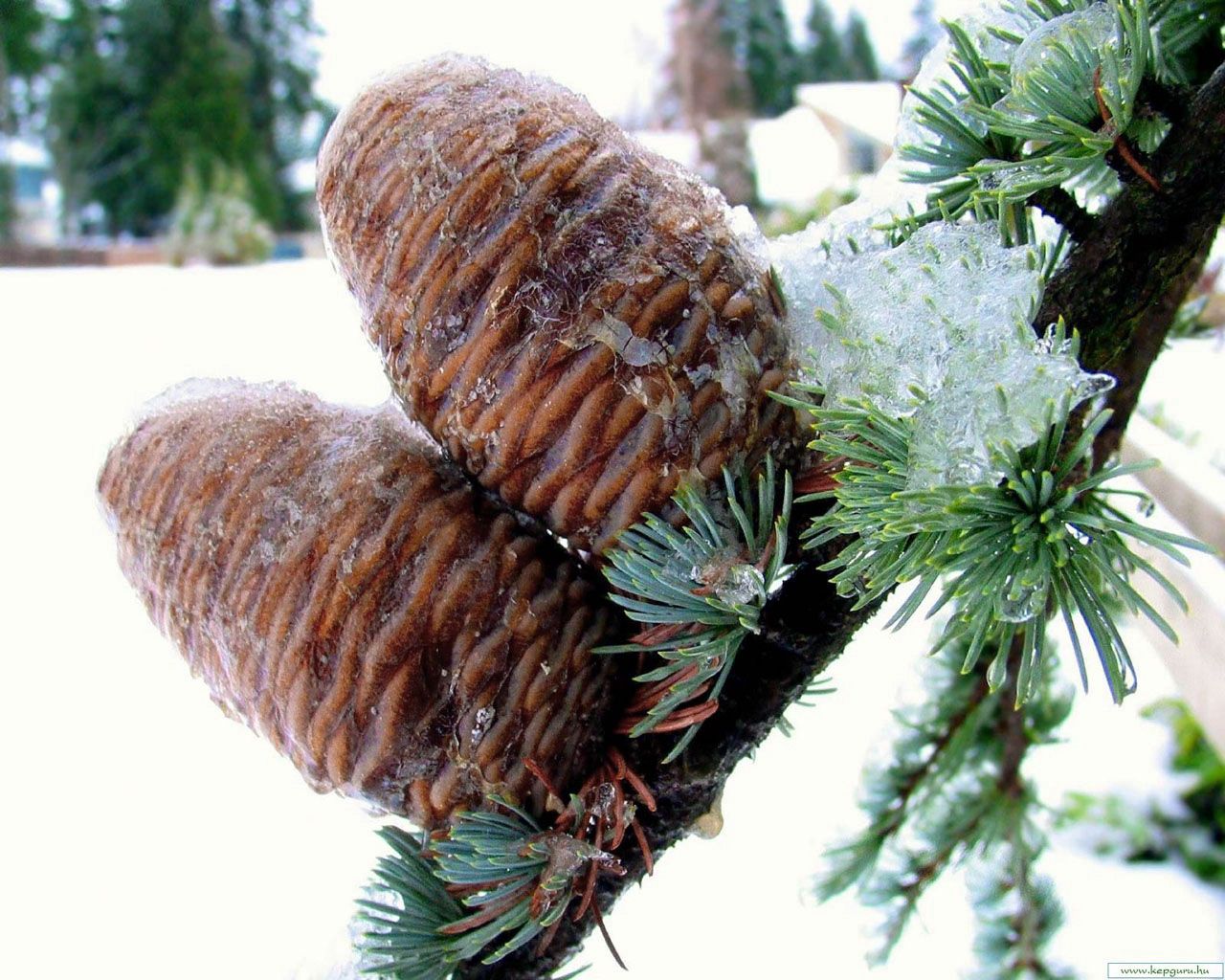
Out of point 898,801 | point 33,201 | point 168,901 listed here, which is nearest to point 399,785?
point 898,801

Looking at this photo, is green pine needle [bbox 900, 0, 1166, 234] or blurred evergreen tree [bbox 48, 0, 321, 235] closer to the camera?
green pine needle [bbox 900, 0, 1166, 234]

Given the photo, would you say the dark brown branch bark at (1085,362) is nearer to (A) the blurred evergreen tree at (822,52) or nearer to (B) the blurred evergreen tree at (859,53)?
(A) the blurred evergreen tree at (822,52)

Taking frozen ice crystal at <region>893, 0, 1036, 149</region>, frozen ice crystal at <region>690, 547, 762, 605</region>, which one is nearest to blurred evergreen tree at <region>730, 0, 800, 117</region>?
frozen ice crystal at <region>893, 0, 1036, 149</region>

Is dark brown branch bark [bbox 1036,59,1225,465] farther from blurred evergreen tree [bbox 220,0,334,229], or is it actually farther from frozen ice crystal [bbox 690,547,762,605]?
blurred evergreen tree [bbox 220,0,334,229]

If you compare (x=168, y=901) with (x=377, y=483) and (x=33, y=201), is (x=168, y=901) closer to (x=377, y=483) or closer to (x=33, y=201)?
(x=377, y=483)

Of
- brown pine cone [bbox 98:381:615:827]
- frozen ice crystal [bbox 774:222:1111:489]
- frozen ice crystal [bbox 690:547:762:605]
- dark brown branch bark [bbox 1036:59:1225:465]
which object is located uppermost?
dark brown branch bark [bbox 1036:59:1225:465]

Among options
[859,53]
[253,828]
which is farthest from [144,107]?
[253,828]

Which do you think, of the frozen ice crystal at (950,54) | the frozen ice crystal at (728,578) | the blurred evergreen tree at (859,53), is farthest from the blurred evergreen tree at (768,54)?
the frozen ice crystal at (728,578)
